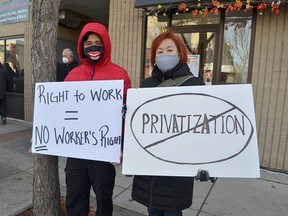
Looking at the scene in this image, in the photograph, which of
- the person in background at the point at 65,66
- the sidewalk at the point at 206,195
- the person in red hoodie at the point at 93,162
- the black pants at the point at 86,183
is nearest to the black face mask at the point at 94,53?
the person in red hoodie at the point at 93,162

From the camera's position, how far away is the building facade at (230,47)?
4188 millimetres

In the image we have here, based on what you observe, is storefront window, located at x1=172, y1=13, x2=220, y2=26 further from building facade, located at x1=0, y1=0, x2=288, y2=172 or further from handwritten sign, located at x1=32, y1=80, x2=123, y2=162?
handwritten sign, located at x1=32, y1=80, x2=123, y2=162

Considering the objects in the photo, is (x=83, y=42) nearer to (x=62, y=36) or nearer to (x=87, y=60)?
(x=87, y=60)

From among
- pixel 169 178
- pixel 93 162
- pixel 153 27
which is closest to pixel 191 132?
pixel 169 178

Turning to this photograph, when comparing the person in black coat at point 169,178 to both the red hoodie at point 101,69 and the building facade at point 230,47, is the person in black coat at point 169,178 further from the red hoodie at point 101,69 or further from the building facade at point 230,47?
the building facade at point 230,47

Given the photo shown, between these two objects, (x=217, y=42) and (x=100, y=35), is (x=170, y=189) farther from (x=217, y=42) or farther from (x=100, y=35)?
(x=217, y=42)

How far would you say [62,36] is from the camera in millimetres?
7758

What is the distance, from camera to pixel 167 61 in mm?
1867

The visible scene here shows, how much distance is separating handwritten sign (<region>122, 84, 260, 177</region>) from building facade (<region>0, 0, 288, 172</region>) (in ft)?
9.03

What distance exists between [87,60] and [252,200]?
270 centimetres

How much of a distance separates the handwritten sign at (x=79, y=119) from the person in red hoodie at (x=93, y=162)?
17cm

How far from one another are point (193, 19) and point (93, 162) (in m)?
3.67

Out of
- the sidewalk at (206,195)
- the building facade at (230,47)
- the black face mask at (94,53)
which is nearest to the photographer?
the black face mask at (94,53)

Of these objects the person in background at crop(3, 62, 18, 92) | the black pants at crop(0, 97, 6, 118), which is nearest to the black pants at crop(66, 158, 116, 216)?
the black pants at crop(0, 97, 6, 118)
